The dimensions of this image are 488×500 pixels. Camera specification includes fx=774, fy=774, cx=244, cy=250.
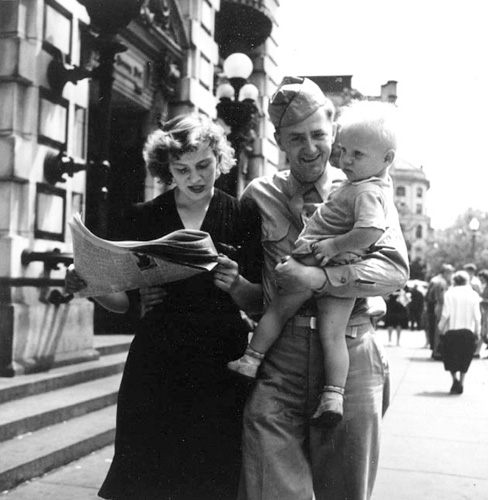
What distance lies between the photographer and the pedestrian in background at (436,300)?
52.2 feet

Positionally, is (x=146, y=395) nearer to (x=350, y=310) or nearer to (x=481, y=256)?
(x=350, y=310)

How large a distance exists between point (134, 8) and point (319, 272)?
4.91 metres

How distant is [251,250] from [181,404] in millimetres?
632

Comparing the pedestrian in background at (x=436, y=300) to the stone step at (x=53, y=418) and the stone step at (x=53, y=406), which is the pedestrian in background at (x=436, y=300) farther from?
the stone step at (x=53, y=406)

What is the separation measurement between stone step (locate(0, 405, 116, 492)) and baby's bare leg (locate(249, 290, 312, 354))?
9.56ft

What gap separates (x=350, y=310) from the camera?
8.53 ft

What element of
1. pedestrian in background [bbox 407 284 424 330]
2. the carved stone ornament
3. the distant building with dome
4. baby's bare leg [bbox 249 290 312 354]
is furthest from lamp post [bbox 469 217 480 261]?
the distant building with dome

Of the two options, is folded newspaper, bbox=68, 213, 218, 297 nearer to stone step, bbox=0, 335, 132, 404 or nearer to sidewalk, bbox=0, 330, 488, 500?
sidewalk, bbox=0, 330, 488, 500

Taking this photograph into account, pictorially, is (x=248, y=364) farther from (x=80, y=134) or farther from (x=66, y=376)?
(x=80, y=134)

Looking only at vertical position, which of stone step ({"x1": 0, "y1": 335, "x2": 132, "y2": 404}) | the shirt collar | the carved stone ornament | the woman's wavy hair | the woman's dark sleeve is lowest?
stone step ({"x1": 0, "y1": 335, "x2": 132, "y2": 404})

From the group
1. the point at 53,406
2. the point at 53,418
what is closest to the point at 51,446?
the point at 53,418

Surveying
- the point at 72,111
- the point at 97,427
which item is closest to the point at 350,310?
the point at 97,427

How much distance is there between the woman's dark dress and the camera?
2.87 meters

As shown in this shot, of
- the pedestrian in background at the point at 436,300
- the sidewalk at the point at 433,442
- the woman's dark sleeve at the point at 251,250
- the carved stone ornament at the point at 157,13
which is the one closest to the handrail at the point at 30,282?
the sidewalk at the point at 433,442
